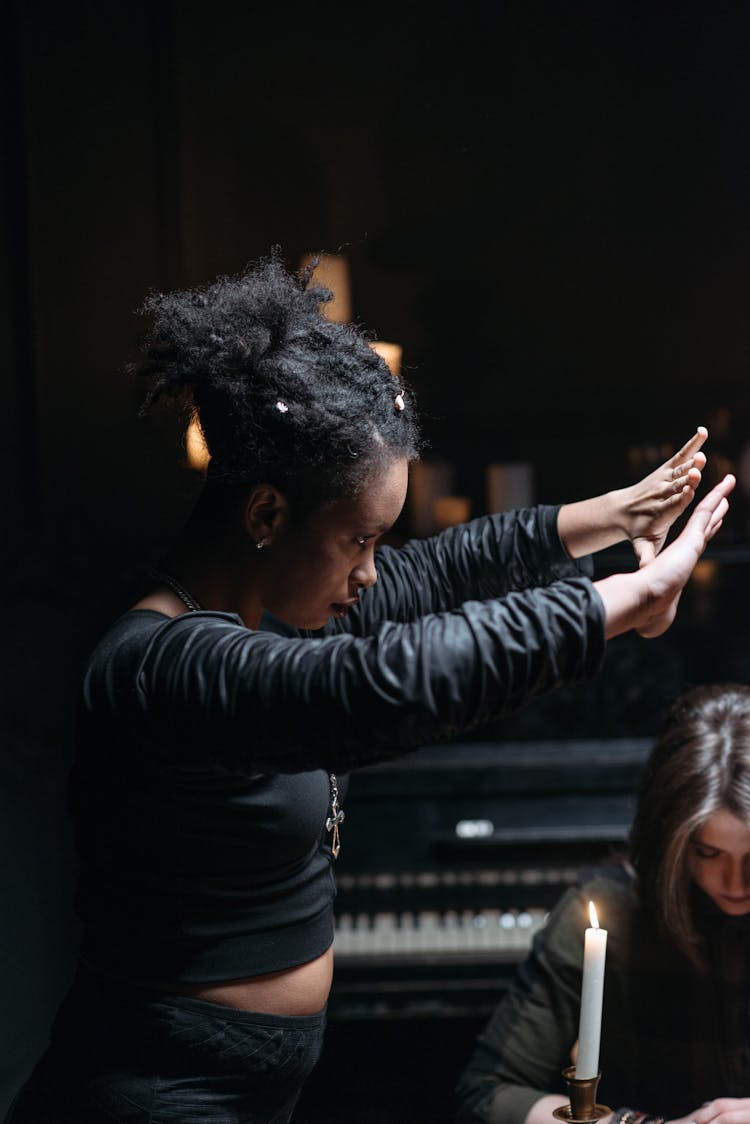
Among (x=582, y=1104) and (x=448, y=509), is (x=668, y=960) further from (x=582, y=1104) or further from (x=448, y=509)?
(x=448, y=509)

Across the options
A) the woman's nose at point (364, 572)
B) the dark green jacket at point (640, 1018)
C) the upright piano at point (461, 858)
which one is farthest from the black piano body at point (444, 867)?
the woman's nose at point (364, 572)

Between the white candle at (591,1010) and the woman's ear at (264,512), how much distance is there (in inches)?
16.5

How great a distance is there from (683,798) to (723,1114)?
1.19 feet

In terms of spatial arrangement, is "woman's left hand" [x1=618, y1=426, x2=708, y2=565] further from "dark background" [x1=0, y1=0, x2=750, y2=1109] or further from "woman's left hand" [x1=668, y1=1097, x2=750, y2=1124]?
"dark background" [x1=0, y1=0, x2=750, y2=1109]

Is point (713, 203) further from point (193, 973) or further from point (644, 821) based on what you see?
point (193, 973)

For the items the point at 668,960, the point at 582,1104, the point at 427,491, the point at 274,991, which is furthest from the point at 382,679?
the point at 427,491

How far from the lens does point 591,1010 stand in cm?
89

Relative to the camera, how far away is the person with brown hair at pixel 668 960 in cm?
151

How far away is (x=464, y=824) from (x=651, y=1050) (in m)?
0.88

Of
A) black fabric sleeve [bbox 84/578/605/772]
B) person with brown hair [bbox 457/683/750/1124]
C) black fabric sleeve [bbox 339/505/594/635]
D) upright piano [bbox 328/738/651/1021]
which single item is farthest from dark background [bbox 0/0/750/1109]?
black fabric sleeve [bbox 84/578/605/772]

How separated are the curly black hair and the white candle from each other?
0.41 meters

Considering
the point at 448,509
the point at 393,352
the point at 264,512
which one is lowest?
the point at 448,509

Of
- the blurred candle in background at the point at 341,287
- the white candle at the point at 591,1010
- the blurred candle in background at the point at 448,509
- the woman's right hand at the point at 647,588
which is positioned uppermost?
the blurred candle in background at the point at 341,287

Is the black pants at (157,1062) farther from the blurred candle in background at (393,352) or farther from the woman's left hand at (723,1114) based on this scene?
the blurred candle in background at (393,352)
